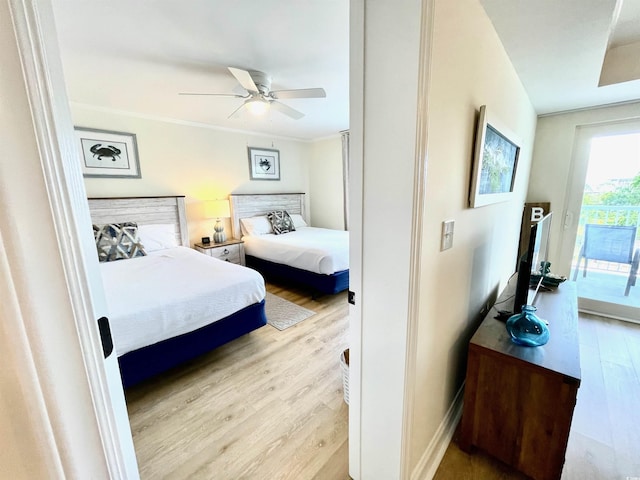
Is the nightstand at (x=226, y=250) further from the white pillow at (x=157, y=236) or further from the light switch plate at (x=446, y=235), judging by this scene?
the light switch plate at (x=446, y=235)

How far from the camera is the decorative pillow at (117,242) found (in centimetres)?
275

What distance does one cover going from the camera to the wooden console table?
115 centimetres

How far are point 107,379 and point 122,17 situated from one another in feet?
6.30

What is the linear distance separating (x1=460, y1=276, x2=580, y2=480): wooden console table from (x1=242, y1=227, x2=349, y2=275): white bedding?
5.95ft

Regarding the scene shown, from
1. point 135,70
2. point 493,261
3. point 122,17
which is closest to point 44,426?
point 122,17

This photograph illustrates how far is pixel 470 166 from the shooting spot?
4.41 feet

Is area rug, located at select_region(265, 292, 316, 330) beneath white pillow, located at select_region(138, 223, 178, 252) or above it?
beneath

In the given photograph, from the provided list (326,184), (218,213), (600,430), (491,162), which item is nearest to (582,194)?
(491,162)

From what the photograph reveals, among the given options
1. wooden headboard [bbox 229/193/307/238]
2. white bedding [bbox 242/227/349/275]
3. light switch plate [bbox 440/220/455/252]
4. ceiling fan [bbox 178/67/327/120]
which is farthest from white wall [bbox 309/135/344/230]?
light switch plate [bbox 440/220/455/252]

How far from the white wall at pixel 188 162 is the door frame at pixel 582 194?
12.9ft

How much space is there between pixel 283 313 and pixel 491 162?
2310mm

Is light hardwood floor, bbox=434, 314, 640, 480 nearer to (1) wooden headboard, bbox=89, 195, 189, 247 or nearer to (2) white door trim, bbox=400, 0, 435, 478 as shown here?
(2) white door trim, bbox=400, 0, 435, 478

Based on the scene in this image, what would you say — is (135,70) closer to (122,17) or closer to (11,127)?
(122,17)

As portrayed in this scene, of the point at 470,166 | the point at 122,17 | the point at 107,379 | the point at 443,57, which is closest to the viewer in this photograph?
the point at 107,379
